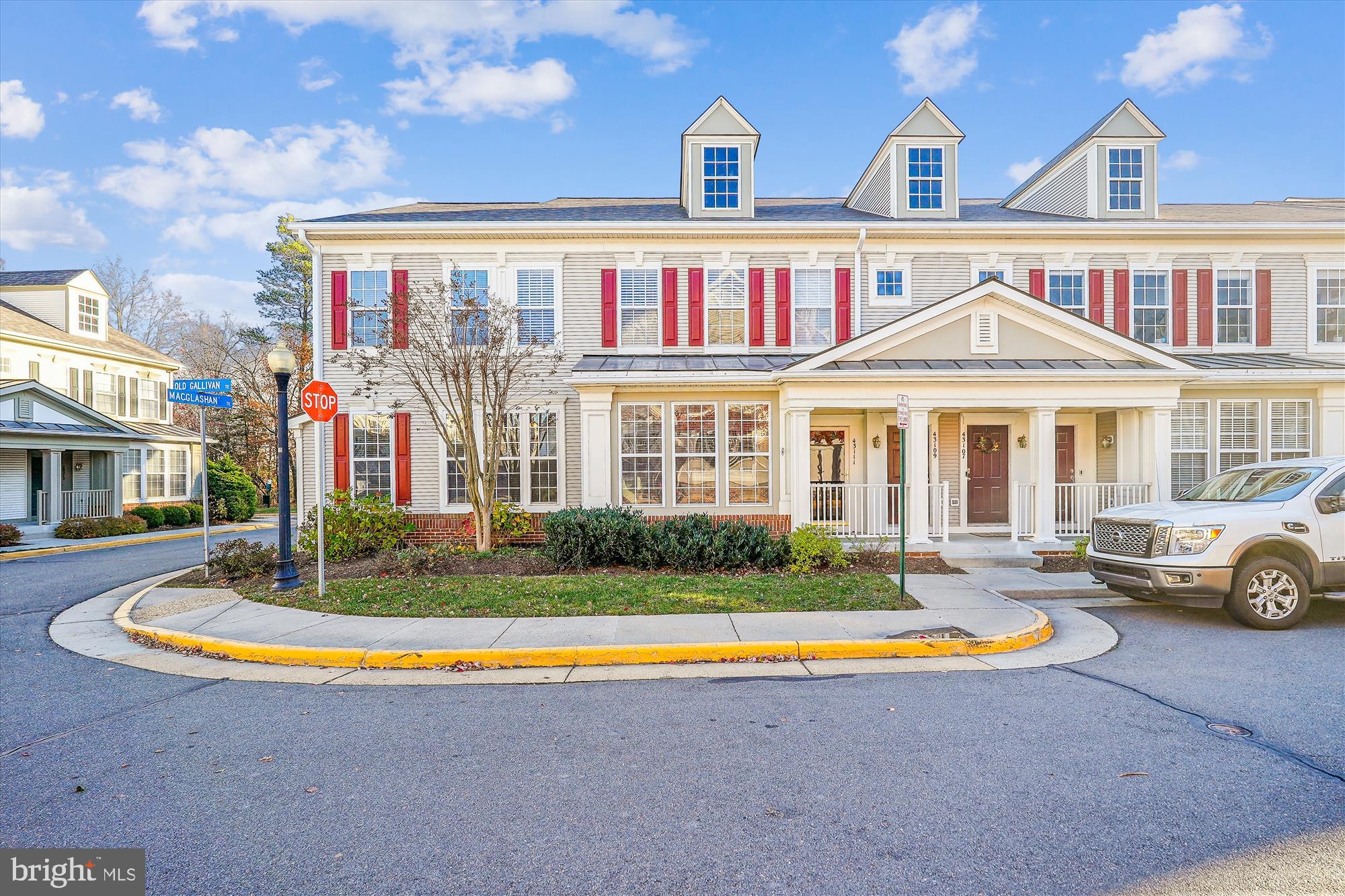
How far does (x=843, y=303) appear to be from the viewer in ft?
46.0

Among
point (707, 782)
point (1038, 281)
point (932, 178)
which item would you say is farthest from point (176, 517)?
point (1038, 281)

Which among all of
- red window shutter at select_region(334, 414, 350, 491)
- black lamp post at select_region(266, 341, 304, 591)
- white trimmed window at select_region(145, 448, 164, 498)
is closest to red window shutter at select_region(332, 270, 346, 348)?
red window shutter at select_region(334, 414, 350, 491)

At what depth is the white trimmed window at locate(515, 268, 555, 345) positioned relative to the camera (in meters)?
13.9

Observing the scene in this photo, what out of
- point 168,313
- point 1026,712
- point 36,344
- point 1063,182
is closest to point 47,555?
point 36,344

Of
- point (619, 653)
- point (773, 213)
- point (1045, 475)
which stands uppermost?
point (773, 213)

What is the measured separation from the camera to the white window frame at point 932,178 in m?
14.6

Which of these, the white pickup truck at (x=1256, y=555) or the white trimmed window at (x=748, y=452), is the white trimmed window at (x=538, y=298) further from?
the white pickup truck at (x=1256, y=555)

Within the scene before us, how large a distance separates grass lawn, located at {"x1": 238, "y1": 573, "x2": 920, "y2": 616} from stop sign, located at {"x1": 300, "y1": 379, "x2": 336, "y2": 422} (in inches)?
96.7

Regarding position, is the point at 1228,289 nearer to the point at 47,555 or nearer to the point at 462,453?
the point at 462,453

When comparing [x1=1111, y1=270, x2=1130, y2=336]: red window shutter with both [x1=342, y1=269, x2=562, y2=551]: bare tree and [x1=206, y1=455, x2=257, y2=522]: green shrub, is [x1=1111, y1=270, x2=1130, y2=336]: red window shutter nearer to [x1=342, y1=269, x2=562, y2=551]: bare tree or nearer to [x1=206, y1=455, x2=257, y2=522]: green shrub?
[x1=342, y1=269, x2=562, y2=551]: bare tree

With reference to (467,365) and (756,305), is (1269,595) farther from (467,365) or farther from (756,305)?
(467,365)

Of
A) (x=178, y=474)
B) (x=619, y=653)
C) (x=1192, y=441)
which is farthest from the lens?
(x=178, y=474)

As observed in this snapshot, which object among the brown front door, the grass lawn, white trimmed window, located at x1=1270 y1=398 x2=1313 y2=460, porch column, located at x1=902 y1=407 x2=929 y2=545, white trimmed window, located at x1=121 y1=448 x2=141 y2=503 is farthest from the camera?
white trimmed window, located at x1=121 y1=448 x2=141 y2=503

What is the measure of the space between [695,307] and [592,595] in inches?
309
